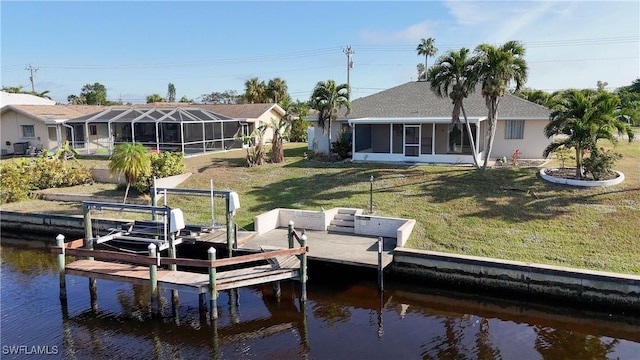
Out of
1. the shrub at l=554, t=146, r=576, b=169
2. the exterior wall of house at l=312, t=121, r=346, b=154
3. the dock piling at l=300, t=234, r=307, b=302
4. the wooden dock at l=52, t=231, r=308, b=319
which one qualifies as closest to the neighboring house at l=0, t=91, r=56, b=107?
the exterior wall of house at l=312, t=121, r=346, b=154

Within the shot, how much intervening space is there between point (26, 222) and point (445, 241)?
1722 cm

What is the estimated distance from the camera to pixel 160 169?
22906 millimetres

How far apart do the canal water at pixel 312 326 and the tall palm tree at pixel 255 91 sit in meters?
41.5

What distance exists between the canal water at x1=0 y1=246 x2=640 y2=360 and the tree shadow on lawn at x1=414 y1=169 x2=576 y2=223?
14.6ft

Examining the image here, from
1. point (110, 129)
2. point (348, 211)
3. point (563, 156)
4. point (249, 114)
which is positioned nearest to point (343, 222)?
point (348, 211)

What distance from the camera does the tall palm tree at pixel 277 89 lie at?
178 feet

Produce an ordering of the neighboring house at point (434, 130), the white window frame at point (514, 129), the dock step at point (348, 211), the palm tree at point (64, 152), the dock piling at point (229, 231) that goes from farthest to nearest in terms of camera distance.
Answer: the palm tree at point (64, 152) → the white window frame at point (514, 129) → the neighboring house at point (434, 130) → the dock step at point (348, 211) → the dock piling at point (229, 231)

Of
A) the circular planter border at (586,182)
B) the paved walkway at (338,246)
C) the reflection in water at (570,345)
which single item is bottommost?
the reflection in water at (570,345)

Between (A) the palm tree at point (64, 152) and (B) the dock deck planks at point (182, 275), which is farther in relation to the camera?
(A) the palm tree at point (64, 152)

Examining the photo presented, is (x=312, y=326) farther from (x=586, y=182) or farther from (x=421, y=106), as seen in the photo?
(x=421, y=106)

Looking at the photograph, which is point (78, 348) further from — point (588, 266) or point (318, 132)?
point (318, 132)

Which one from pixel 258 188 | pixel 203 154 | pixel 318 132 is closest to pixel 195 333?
pixel 258 188

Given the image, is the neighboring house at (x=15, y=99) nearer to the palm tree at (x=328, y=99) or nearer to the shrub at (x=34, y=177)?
the shrub at (x=34, y=177)

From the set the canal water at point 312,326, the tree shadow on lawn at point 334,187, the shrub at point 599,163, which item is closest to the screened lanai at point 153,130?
the tree shadow on lawn at point 334,187
